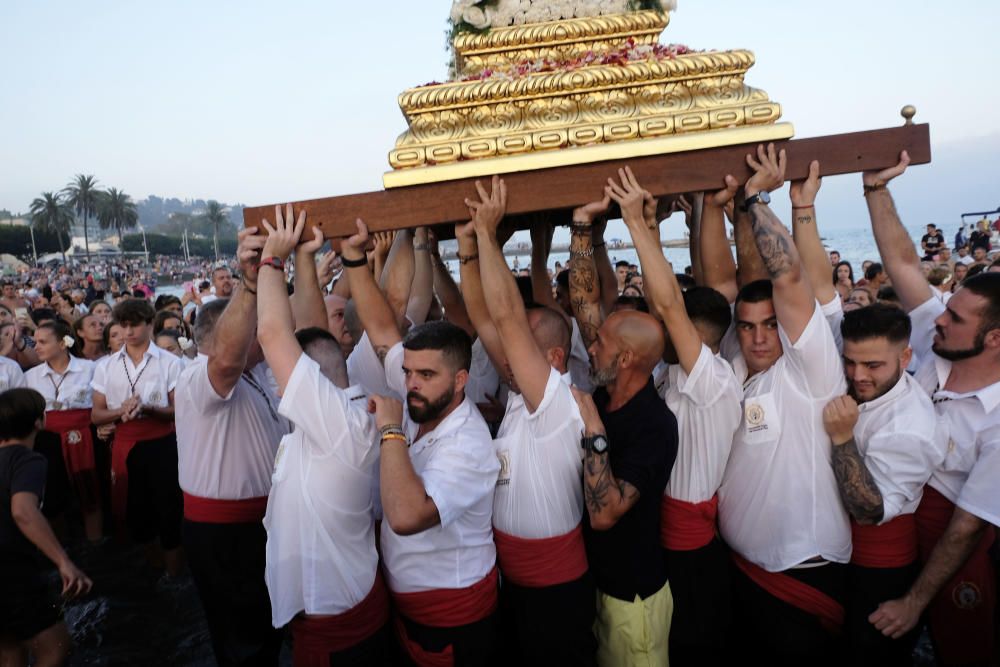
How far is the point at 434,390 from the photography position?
2.38m

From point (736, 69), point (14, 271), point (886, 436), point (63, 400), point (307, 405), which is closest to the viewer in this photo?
point (307, 405)

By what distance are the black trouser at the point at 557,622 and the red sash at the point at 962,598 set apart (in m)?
1.42

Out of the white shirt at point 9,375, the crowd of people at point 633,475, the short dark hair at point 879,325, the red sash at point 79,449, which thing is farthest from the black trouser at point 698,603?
the white shirt at point 9,375

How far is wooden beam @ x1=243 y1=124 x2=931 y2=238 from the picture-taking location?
2.56 metres

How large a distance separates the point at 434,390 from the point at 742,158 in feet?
5.00

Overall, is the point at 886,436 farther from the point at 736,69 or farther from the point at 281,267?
the point at 281,267

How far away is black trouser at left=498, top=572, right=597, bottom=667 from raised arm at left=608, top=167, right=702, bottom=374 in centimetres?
Answer: 100

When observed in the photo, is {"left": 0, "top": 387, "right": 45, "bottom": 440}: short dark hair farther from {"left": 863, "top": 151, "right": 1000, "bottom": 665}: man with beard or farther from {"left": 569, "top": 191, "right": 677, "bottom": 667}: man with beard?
{"left": 863, "top": 151, "right": 1000, "bottom": 665}: man with beard

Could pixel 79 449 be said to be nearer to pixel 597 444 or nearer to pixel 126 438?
pixel 126 438

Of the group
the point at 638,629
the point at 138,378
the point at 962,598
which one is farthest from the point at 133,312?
the point at 962,598

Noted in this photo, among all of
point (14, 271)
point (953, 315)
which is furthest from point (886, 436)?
point (14, 271)

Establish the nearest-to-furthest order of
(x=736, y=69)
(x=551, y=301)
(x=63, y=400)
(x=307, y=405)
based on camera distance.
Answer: (x=307, y=405)
(x=736, y=69)
(x=551, y=301)
(x=63, y=400)

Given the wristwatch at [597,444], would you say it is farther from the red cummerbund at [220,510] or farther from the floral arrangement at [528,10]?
the floral arrangement at [528,10]

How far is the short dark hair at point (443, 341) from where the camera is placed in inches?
93.3
